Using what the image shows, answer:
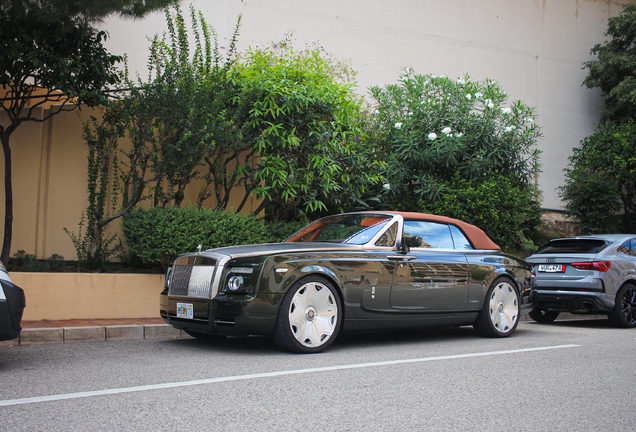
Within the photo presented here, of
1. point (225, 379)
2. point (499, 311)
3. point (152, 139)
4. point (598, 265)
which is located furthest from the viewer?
point (598, 265)

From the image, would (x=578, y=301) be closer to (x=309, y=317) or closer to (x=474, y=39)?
(x=309, y=317)

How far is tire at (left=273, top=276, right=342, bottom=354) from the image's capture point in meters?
5.46

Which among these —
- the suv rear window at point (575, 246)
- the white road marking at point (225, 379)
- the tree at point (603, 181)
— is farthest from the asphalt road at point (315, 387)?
the tree at point (603, 181)

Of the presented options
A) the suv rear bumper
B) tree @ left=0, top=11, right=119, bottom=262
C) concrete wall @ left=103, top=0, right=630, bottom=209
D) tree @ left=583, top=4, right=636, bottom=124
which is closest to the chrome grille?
tree @ left=0, top=11, right=119, bottom=262

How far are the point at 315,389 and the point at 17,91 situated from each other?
709 centimetres

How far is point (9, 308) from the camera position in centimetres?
461

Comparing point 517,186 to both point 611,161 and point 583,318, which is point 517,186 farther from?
point 611,161

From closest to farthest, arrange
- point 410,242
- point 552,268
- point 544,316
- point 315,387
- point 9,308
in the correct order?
1. point 315,387
2. point 9,308
3. point 410,242
4. point 552,268
5. point 544,316

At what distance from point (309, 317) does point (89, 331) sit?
2.79 meters

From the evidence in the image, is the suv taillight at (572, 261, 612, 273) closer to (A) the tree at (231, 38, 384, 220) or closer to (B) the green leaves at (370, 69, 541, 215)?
(B) the green leaves at (370, 69, 541, 215)

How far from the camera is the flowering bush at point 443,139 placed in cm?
1191

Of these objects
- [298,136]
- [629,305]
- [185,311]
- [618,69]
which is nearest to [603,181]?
[618,69]

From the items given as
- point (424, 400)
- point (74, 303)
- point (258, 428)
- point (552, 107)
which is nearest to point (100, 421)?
point (258, 428)

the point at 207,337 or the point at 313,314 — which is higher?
the point at 313,314
